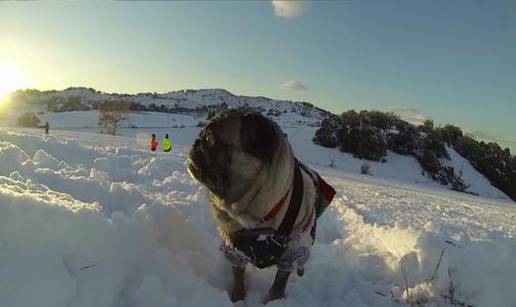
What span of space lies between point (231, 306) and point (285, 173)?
0.99m

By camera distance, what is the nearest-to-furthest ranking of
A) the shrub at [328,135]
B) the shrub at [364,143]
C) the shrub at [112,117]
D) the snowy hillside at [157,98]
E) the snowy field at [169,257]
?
the snowy field at [169,257] → the shrub at [364,143] → the shrub at [328,135] → the shrub at [112,117] → the snowy hillside at [157,98]

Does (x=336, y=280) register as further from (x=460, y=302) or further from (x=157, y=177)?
(x=157, y=177)

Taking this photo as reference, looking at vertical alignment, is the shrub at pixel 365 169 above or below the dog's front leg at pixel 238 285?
below

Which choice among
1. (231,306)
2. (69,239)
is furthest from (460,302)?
(69,239)

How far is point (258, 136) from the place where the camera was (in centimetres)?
314

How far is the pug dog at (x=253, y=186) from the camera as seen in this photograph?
10.5 ft

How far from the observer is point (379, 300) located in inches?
156

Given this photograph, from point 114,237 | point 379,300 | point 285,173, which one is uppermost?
point 285,173

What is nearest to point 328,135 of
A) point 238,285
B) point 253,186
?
point 238,285

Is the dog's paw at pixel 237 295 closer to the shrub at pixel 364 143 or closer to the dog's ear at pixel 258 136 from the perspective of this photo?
the dog's ear at pixel 258 136

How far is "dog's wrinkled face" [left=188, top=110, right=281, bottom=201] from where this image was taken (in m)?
3.16

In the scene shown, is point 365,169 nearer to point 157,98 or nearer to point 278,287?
point 278,287

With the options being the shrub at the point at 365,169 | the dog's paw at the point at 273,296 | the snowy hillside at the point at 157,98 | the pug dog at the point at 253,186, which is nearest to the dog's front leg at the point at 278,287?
the dog's paw at the point at 273,296

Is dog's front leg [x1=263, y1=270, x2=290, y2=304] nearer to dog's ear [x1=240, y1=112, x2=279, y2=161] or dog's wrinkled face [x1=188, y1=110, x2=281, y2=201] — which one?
dog's wrinkled face [x1=188, y1=110, x2=281, y2=201]
